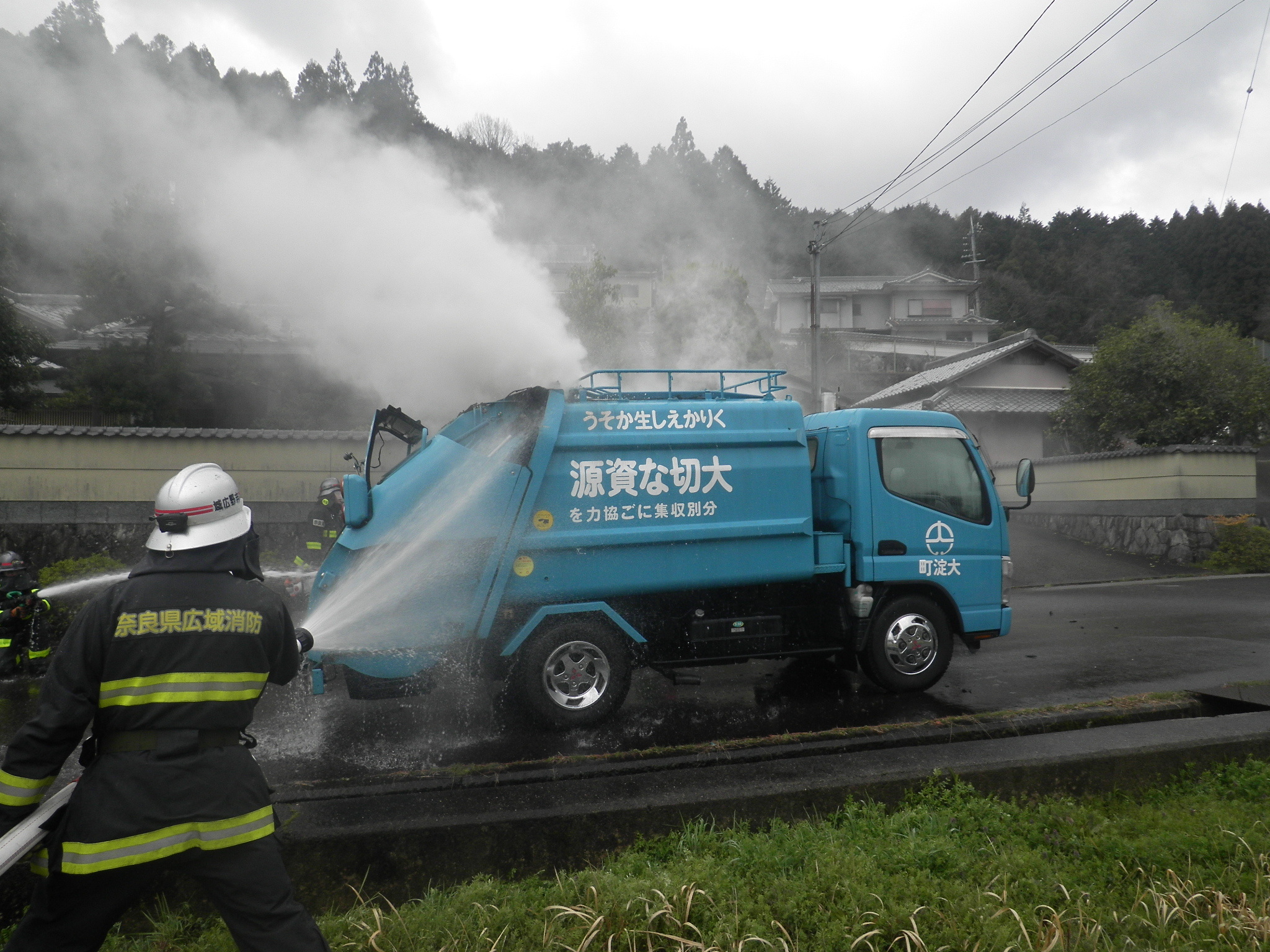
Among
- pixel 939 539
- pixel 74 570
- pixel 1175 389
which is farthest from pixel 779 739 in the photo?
pixel 1175 389

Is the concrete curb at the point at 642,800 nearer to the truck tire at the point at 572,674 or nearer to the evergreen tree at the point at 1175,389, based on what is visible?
the truck tire at the point at 572,674

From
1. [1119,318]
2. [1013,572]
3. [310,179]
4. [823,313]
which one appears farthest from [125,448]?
[1119,318]

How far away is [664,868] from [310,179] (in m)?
8.40

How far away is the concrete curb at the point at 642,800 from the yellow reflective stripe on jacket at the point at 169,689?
131cm

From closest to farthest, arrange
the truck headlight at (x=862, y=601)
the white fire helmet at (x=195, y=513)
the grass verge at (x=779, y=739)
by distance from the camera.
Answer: the white fire helmet at (x=195, y=513), the grass verge at (x=779, y=739), the truck headlight at (x=862, y=601)

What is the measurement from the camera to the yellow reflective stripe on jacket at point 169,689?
2.30m

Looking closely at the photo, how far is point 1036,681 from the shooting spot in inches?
256

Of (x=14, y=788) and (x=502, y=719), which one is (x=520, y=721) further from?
(x=14, y=788)

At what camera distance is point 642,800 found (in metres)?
3.64

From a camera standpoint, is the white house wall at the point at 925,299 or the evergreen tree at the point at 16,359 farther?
the white house wall at the point at 925,299

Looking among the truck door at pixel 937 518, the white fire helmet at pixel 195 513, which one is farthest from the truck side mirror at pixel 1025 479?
the white fire helmet at pixel 195 513

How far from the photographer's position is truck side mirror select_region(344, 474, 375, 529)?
4.91 m

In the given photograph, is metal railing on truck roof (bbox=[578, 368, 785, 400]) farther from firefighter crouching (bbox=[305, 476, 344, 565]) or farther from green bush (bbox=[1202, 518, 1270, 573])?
green bush (bbox=[1202, 518, 1270, 573])

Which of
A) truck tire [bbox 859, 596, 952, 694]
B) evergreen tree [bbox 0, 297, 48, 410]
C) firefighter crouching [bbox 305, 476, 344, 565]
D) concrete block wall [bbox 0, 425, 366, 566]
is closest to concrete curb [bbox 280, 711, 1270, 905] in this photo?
truck tire [bbox 859, 596, 952, 694]
